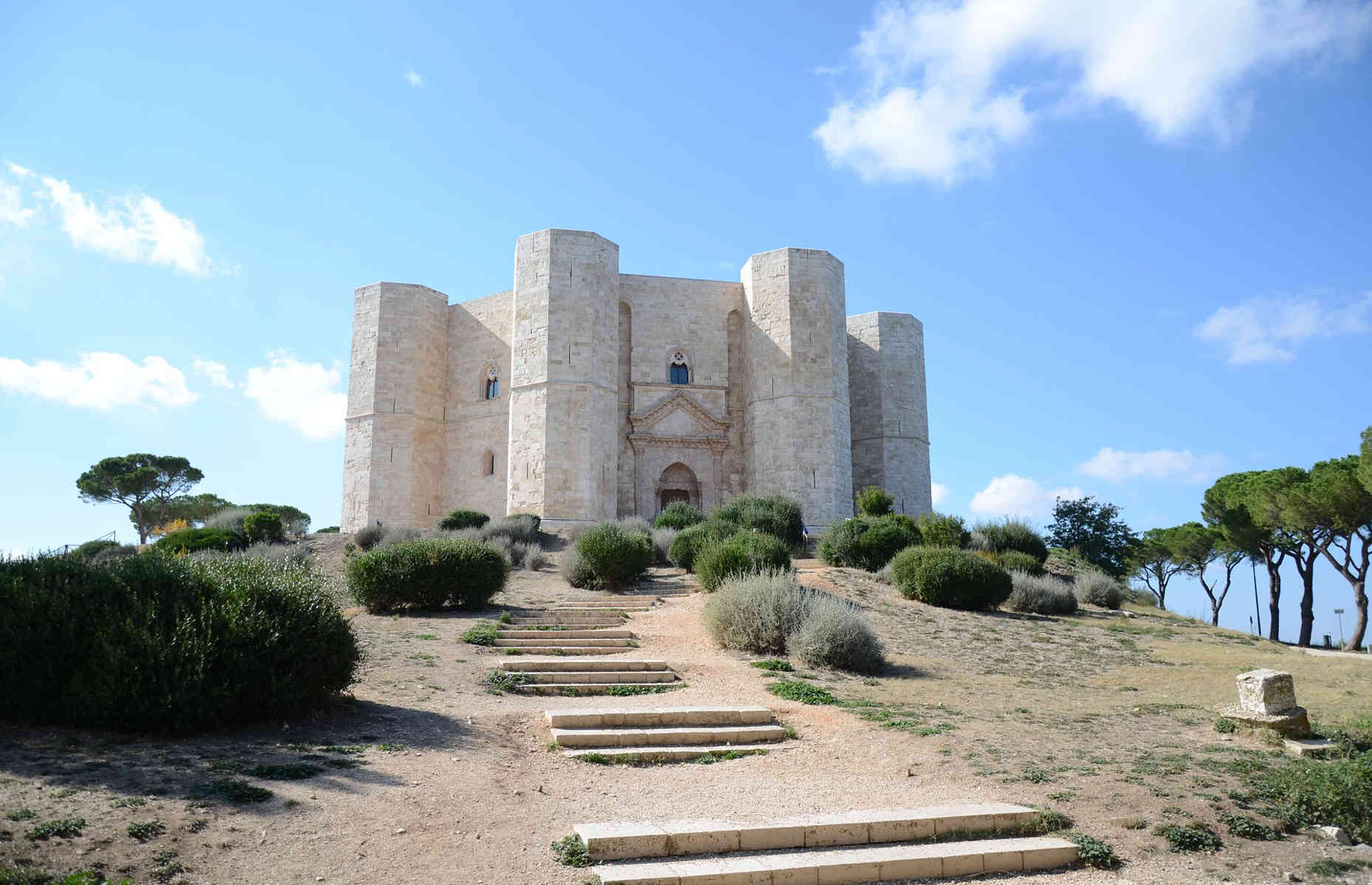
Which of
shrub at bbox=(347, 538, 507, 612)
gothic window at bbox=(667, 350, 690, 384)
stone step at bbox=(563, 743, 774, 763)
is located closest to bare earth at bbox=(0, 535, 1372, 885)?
stone step at bbox=(563, 743, 774, 763)

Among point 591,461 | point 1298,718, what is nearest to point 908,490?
point 591,461

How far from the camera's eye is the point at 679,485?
28859mm

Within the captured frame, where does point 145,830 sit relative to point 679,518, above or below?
below

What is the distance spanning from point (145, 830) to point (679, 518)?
1934 centimetres

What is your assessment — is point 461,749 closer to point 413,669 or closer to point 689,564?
point 413,669

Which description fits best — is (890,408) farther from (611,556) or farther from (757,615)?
(757,615)

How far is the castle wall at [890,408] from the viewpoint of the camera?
3141 centimetres

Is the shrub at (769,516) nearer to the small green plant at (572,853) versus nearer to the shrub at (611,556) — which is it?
the shrub at (611,556)

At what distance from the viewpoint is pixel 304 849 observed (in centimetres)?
423

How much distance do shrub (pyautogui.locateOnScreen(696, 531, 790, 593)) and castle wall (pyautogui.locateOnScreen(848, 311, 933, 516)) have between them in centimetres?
1700

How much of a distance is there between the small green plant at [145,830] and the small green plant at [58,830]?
20 cm

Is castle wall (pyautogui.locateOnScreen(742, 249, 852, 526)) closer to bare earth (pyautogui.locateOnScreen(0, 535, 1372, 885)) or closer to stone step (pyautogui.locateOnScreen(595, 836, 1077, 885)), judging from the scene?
bare earth (pyautogui.locateOnScreen(0, 535, 1372, 885))

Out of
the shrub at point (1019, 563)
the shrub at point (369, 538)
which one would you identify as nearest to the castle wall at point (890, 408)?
the shrub at point (1019, 563)

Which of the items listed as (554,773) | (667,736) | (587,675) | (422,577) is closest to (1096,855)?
(667,736)
